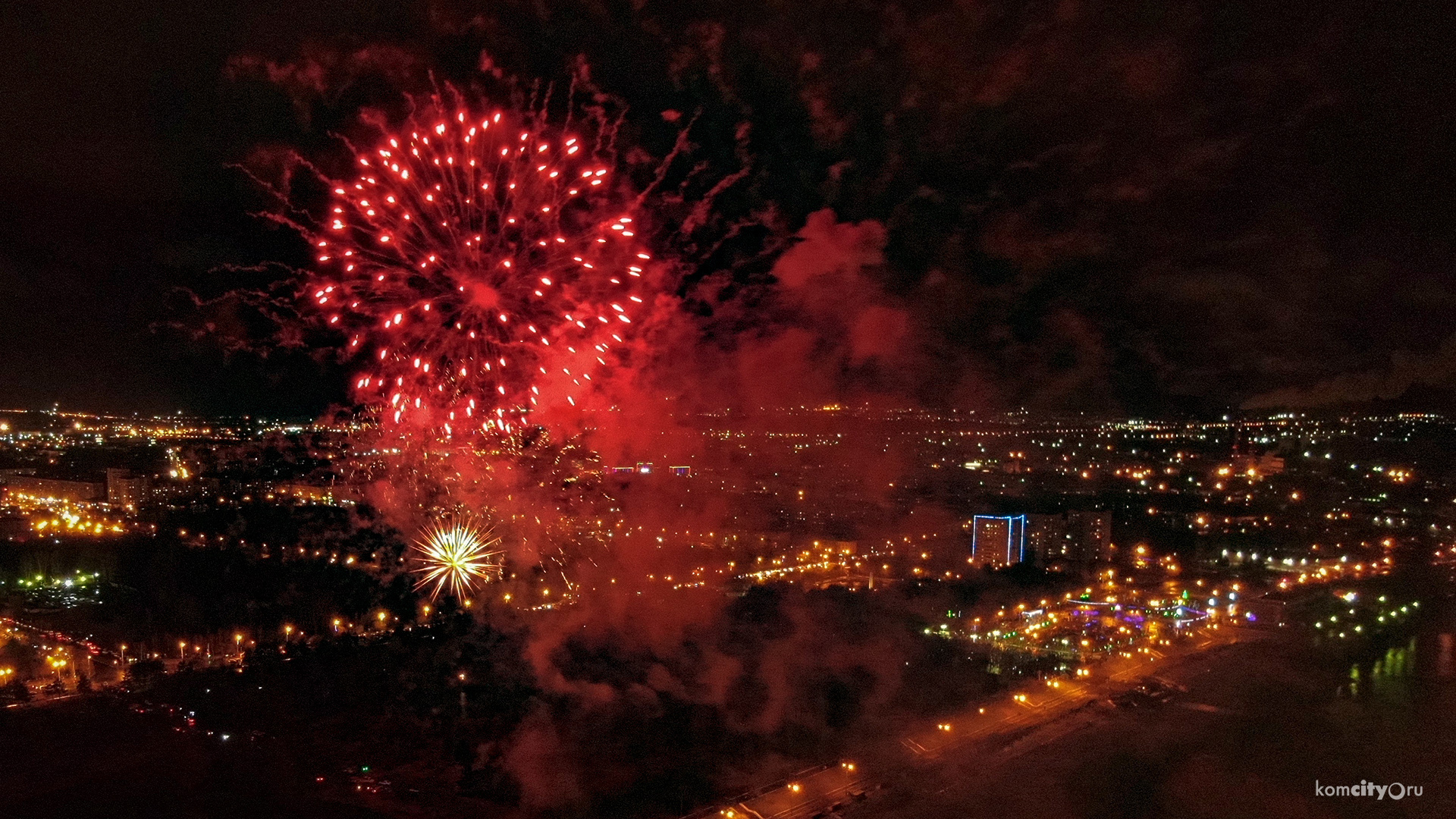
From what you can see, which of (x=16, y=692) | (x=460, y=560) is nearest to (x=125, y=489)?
(x=460, y=560)

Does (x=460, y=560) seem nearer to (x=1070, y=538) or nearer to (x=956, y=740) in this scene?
(x=956, y=740)

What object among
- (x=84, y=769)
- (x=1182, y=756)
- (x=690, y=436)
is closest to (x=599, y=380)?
(x=690, y=436)

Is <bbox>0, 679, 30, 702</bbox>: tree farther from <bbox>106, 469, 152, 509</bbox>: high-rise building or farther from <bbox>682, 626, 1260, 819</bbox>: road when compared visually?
<bbox>106, 469, 152, 509</bbox>: high-rise building

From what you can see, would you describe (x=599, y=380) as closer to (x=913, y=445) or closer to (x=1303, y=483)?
(x=913, y=445)

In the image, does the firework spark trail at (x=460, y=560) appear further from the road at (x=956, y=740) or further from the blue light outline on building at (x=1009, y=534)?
the blue light outline on building at (x=1009, y=534)

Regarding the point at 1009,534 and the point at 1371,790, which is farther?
the point at 1009,534

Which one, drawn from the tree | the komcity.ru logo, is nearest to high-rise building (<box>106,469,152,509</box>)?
the tree
